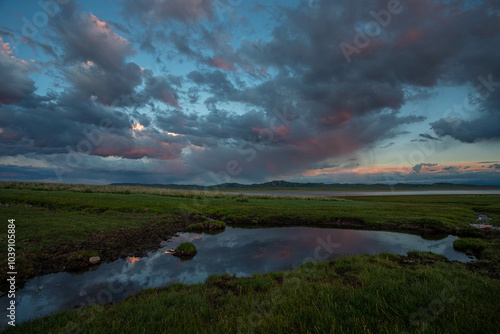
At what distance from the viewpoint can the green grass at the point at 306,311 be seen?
495 centimetres

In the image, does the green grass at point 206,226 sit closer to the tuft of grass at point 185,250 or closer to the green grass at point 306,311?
the tuft of grass at point 185,250

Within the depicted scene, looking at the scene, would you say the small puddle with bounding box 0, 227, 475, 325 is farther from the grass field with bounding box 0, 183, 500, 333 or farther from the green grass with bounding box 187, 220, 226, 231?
the grass field with bounding box 0, 183, 500, 333

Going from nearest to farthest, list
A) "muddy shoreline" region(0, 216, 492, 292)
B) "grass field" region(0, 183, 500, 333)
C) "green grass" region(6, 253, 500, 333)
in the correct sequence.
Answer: "green grass" region(6, 253, 500, 333)
"grass field" region(0, 183, 500, 333)
"muddy shoreline" region(0, 216, 492, 292)

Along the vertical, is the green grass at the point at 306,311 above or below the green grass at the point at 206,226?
above

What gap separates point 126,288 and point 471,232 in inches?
1337

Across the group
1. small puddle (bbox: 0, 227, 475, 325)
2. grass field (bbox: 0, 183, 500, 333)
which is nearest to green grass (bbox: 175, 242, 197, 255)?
small puddle (bbox: 0, 227, 475, 325)

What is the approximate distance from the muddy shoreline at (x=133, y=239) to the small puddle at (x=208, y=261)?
913 millimetres

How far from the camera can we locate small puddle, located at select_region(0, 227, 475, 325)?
31.5 ft

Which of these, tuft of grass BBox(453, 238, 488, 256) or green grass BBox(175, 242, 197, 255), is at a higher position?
green grass BBox(175, 242, 197, 255)

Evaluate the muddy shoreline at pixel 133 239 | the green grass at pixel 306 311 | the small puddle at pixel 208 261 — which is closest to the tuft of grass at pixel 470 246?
the small puddle at pixel 208 261

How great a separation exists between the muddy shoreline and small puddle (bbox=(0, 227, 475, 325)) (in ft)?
3.00

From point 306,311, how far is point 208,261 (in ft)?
34.6

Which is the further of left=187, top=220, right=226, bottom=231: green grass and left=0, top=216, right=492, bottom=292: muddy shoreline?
left=187, top=220, right=226, bottom=231: green grass

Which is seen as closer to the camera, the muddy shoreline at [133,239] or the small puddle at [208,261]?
the small puddle at [208,261]
